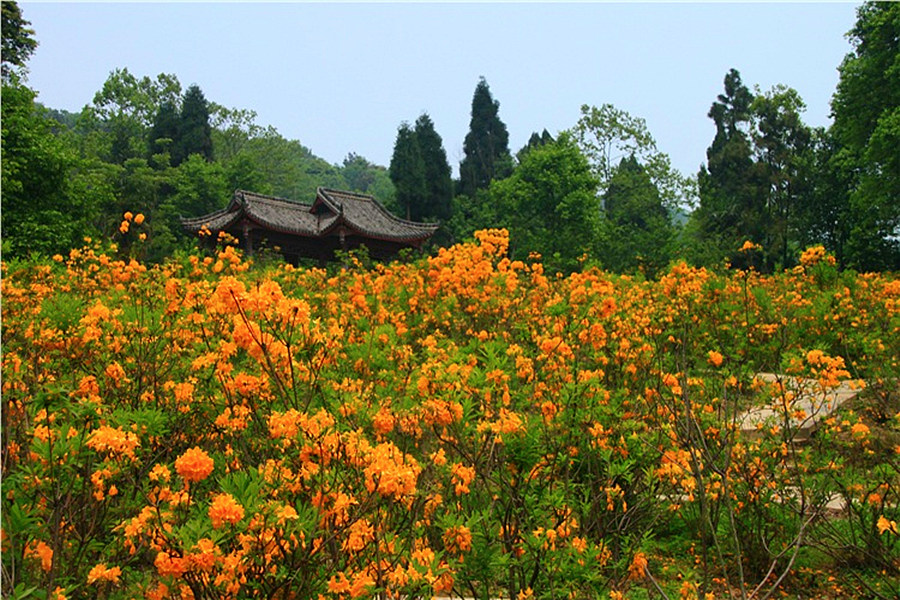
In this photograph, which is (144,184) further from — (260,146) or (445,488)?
(445,488)

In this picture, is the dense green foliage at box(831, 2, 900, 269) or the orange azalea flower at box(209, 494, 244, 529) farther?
the dense green foliage at box(831, 2, 900, 269)

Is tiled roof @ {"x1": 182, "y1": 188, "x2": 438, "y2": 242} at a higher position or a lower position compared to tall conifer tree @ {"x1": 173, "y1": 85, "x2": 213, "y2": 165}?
lower

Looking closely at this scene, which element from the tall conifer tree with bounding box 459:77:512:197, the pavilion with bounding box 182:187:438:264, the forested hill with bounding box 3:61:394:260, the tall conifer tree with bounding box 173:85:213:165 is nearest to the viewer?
the forested hill with bounding box 3:61:394:260

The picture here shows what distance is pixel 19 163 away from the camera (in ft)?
47.4

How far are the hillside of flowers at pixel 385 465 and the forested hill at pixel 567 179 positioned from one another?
39.0 feet

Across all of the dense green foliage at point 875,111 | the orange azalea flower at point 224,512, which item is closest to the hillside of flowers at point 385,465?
the orange azalea flower at point 224,512

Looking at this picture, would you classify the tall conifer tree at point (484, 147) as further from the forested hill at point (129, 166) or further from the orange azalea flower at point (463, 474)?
the orange azalea flower at point (463, 474)

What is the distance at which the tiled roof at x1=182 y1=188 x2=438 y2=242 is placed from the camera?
22.7m

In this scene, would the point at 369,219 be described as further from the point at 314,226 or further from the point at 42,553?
the point at 42,553

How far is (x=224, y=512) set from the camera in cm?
165

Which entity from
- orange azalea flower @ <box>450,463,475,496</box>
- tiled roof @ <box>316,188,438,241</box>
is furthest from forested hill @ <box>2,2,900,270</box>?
orange azalea flower @ <box>450,463,475,496</box>

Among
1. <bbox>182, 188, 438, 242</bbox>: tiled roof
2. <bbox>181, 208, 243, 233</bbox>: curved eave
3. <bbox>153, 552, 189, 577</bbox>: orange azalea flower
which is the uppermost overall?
<bbox>182, 188, 438, 242</bbox>: tiled roof

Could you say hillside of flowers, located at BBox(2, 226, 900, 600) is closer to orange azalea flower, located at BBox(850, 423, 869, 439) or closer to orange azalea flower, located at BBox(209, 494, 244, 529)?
orange azalea flower, located at BBox(209, 494, 244, 529)

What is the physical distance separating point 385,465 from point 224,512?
391 millimetres
